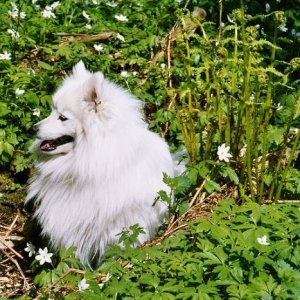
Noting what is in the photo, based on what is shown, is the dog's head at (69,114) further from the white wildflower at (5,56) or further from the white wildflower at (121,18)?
the white wildflower at (121,18)

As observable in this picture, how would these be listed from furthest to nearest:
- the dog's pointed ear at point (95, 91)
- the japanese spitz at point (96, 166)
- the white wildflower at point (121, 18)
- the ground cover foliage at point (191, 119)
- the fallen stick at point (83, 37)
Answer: the white wildflower at point (121, 18)
the fallen stick at point (83, 37)
the japanese spitz at point (96, 166)
the dog's pointed ear at point (95, 91)
the ground cover foliage at point (191, 119)

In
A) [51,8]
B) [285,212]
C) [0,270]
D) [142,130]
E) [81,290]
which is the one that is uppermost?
[51,8]

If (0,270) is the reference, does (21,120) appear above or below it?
above

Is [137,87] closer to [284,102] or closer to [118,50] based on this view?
[118,50]

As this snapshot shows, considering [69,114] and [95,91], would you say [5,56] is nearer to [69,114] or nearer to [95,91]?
Answer: [69,114]

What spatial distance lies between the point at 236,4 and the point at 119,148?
292 centimetres

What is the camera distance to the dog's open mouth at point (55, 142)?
142 inches

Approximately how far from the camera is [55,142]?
3668 mm

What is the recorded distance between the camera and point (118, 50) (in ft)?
18.1

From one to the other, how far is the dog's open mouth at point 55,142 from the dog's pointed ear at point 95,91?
0.92ft

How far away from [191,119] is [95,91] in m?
0.71

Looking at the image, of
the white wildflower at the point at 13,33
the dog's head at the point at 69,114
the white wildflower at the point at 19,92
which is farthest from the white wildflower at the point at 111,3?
the dog's head at the point at 69,114

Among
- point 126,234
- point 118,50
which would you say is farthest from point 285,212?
point 118,50

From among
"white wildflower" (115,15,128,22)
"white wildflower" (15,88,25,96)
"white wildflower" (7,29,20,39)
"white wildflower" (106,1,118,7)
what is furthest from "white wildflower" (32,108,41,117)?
"white wildflower" (106,1,118,7)
